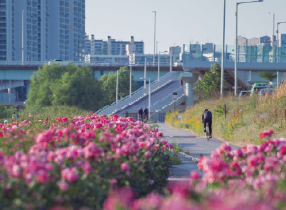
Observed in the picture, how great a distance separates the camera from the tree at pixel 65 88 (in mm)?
59438

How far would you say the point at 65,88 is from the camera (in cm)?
5931

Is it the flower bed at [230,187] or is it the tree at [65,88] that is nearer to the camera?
the flower bed at [230,187]

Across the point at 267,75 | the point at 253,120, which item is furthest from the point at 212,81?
the point at 253,120

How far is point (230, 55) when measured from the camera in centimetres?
4559

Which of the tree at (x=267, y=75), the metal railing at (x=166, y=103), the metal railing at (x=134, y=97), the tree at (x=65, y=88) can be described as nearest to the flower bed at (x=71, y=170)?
the metal railing at (x=134, y=97)

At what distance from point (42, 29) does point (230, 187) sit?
480ft

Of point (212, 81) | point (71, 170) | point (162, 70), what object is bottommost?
point (71, 170)

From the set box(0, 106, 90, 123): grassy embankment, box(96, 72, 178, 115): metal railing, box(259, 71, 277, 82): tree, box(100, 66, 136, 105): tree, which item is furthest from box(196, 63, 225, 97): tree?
box(100, 66, 136, 105): tree

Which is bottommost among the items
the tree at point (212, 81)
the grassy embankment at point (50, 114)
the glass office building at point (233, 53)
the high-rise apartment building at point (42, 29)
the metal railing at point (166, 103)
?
the metal railing at point (166, 103)

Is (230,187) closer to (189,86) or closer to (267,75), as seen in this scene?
(189,86)

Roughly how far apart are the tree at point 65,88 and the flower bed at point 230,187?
52.0 m

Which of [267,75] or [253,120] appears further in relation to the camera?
[267,75]

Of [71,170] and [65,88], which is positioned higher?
[71,170]

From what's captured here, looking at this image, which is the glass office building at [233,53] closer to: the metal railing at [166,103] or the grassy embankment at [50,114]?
the metal railing at [166,103]
